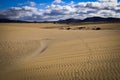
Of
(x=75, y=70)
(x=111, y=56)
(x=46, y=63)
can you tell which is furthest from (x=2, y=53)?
(x=111, y=56)

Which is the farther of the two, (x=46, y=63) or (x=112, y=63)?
(x=46, y=63)

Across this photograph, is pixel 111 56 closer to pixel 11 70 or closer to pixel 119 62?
pixel 119 62

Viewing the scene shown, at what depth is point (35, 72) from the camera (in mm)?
7992

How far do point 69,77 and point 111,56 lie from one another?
3.86 metres

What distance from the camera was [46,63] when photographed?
368 inches

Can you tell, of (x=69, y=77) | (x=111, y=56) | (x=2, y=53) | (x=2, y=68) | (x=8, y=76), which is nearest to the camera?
(x=69, y=77)

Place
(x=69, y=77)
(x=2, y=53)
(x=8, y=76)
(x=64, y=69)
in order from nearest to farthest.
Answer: (x=69, y=77) → (x=8, y=76) → (x=64, y=69) → (x=2, y=53)

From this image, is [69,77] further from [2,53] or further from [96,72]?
[2,53]

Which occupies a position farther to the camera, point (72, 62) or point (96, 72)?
point (72, 62)

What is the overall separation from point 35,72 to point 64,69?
135cm

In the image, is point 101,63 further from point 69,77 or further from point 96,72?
point 69,77

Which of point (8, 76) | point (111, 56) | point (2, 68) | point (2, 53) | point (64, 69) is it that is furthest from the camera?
point (2, 53)

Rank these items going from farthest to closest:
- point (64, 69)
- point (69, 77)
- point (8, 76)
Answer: point (64, 69), point (8, 76), point (69, 77)

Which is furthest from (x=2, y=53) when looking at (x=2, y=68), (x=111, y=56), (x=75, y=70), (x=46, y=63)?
(x=111, y=56)
